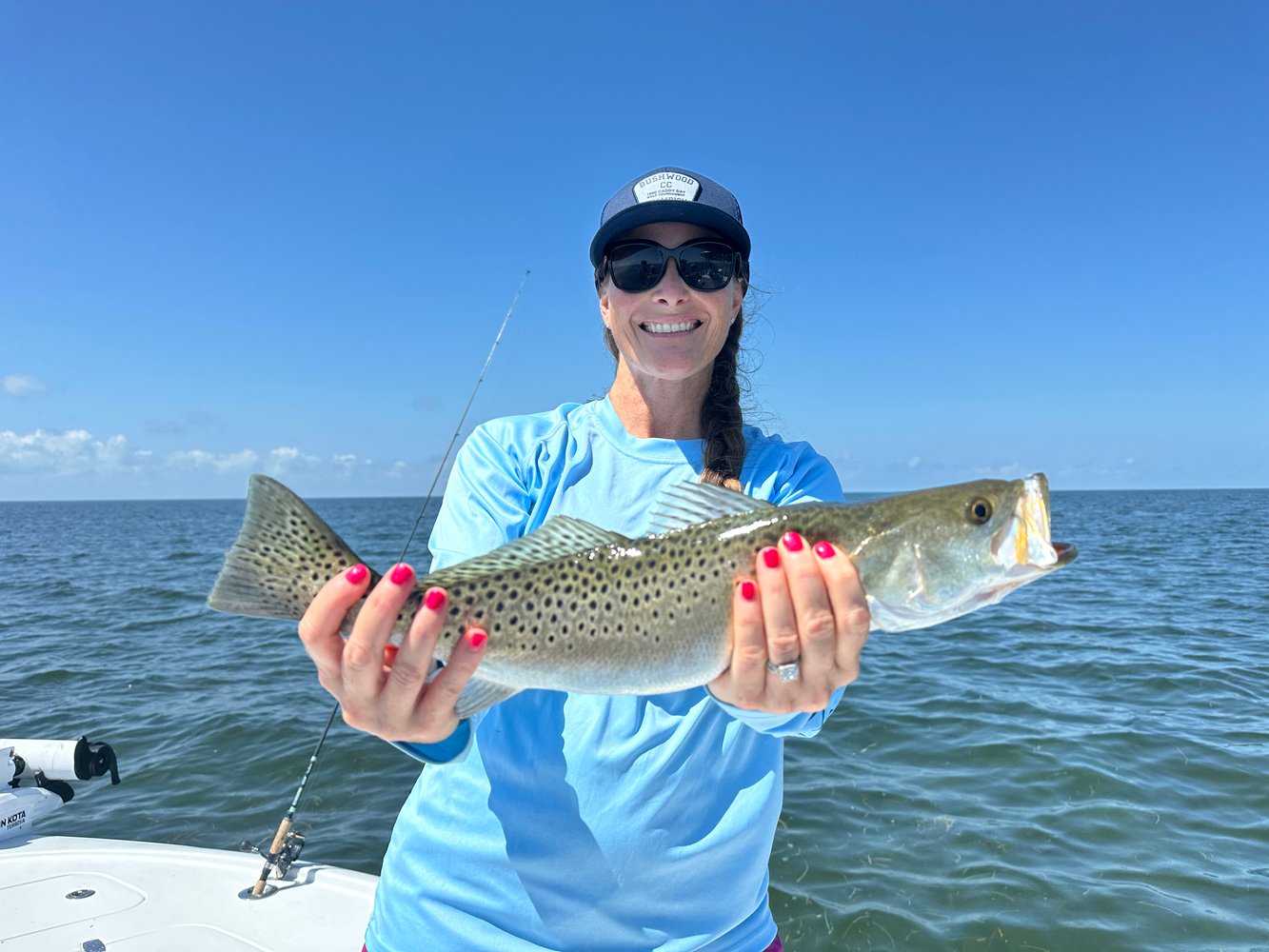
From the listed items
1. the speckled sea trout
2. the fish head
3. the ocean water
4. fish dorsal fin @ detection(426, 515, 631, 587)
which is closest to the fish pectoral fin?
the speckled sea trout

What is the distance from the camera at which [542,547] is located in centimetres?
319

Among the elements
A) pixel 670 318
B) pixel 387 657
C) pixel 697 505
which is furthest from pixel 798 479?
pixel 387 657

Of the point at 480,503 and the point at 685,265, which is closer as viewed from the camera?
the point at 480,503

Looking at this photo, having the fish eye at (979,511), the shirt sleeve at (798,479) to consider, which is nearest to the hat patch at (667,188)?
the shirt sleeve at (798,479)

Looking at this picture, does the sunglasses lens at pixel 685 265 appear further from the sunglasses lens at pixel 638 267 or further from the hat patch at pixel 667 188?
the hat patch at pixel 667 188

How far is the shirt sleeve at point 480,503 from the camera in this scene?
11.1 feet

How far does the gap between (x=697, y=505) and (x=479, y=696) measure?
3.80ft

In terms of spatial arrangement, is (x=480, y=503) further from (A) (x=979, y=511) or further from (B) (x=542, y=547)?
(A) (x=979, y=511)

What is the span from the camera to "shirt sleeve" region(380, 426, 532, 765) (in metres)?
3.39

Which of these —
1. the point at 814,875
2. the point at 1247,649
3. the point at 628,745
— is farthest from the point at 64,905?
the point at 1247,649

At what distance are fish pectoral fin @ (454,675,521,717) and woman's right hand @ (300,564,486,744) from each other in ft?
0.16

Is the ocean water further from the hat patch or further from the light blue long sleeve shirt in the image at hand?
the hat patch

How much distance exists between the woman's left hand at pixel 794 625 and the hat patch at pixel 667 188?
1.71 m

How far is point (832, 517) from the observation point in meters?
3.20
